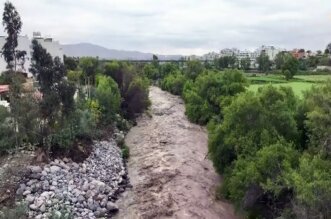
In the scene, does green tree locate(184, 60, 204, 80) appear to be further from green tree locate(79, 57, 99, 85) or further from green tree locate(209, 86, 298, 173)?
green tree locate(209, 86, 298, 173)

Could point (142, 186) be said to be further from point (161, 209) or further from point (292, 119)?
point (292, 119)

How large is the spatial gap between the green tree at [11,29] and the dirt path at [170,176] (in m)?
11.8

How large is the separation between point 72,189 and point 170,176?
774 cm

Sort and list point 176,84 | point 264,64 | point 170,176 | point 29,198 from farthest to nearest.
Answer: point 264,64 → point 176,84 → point 170,176 → point 29,198

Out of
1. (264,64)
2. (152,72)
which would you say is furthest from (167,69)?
(264,64)

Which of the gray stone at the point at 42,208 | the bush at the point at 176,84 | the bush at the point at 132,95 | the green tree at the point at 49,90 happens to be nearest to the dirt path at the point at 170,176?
the gray stone at the point at 42,208

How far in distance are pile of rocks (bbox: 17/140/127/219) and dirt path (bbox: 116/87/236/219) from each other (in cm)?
108

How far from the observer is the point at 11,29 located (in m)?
28.7

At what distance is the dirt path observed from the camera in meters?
25.2

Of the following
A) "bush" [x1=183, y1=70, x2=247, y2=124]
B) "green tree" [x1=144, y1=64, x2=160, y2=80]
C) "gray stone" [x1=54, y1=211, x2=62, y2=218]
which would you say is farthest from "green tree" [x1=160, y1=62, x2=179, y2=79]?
"gray stone" [x1=54, y1=211, x2=62, y2=218]

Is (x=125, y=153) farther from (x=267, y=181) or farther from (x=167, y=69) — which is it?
(x=167, y=69)

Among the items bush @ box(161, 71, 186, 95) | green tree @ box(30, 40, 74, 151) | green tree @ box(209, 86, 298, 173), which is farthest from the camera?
bush @ box(161, 71, 186, 95)

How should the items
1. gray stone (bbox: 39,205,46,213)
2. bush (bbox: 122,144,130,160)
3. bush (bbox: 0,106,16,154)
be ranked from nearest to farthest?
gray stone (bbox: 39,205,46,213) < bush (bbox: 0,106,16,154) < bush (bbox: 122,144,130,160)

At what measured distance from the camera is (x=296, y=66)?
87.2 m
